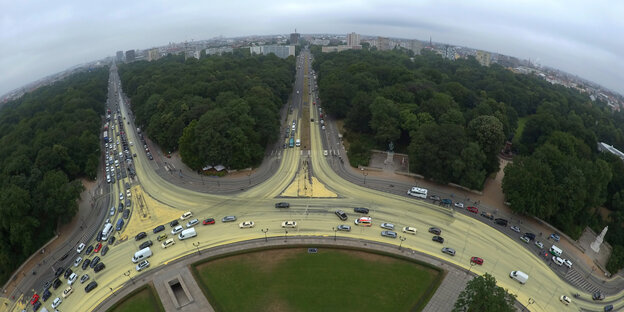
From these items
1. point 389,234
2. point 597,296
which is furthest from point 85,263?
point 597,296

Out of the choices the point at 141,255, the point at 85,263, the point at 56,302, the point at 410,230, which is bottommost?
the point at 56,302

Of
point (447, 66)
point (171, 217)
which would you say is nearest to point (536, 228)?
point (171, 217)

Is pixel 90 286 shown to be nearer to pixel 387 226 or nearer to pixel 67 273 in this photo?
pixel 67 273

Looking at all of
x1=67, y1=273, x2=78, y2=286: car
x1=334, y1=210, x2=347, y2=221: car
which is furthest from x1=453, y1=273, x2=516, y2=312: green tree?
x1=67, y1=273, x2=78, y2=286: car

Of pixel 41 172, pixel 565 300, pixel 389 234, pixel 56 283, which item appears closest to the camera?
pixel 565 300

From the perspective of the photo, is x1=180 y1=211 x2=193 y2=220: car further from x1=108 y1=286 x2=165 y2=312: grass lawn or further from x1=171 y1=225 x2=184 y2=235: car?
x1=108 y1=286 x2=165 y2=312: grass lawn

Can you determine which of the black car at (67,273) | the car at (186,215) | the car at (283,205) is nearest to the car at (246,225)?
the car at (283,205)
